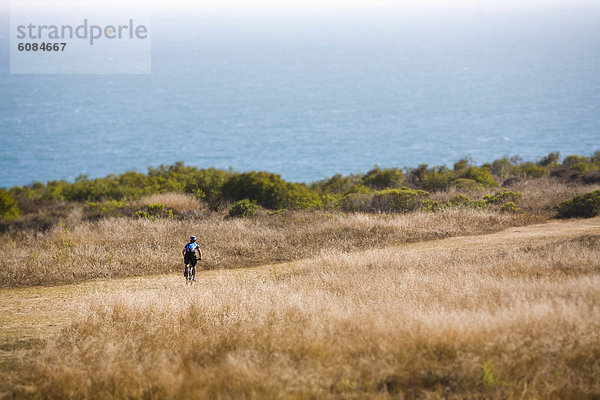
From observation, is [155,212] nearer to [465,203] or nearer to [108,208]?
[108,208]

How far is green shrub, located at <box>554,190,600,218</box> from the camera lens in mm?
21375

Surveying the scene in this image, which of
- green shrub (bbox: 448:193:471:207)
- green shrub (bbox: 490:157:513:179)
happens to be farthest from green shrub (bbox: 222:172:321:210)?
green shrub (bbox: 490:157:513:179)

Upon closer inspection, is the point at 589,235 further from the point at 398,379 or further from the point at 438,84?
the point at 438,84

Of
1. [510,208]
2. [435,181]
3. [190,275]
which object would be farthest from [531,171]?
Answer: [190,275]

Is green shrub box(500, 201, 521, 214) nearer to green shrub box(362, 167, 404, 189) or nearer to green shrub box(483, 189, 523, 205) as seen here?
green shrub box(483, 189, 523, 205)

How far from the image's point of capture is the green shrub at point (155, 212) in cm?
2502

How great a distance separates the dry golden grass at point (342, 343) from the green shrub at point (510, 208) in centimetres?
997

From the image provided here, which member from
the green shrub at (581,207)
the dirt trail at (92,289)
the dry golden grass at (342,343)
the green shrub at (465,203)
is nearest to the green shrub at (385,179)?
the green shrub at (465,203)

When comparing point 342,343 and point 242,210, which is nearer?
point 342,343

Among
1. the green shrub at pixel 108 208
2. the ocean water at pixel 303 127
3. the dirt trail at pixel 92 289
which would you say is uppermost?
the ocean water at pixel 303 127

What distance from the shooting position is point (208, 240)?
2014 centimetres

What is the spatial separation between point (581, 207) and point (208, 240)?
49.6 ft

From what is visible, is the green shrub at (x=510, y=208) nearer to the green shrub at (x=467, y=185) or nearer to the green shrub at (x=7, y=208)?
the green shrub at (x=467, y=185)

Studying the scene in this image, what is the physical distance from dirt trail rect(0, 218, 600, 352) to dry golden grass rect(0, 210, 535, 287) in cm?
68
